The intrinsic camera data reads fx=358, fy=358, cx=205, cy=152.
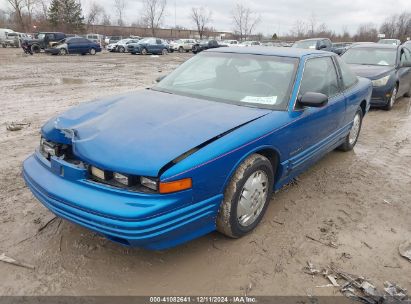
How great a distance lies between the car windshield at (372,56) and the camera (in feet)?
30.0

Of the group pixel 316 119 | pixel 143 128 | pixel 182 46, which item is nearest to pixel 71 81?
pixel 316 119

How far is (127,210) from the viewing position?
7.64ft

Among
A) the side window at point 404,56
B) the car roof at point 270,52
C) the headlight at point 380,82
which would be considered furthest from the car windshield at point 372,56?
the car roof at point 270,52

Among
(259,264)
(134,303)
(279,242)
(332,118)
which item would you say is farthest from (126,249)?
(332,118)

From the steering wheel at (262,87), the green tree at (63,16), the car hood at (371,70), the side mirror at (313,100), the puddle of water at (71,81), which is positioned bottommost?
the puddle of water at (71,81)

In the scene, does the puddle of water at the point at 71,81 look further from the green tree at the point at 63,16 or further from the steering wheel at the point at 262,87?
the green tree at the point at 63,16

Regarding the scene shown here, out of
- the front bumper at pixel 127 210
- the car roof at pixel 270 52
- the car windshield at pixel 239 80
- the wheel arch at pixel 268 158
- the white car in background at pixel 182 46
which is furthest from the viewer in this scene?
the white car in background at pixel 182 46

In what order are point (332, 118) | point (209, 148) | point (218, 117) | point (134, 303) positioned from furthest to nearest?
point (332, 118) < point (218, 117) < point (209, 148) < point (134, 303)

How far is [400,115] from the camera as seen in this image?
8320mm

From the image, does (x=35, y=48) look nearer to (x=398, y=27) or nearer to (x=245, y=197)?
(x=245, y=197)

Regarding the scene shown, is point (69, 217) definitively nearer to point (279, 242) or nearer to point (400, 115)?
point (279, 242)

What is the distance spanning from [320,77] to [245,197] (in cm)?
195

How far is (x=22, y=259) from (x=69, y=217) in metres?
0.66

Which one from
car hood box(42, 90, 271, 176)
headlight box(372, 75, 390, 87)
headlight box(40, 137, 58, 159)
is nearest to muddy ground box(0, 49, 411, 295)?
headlight box(40, 137, 58, 159)
